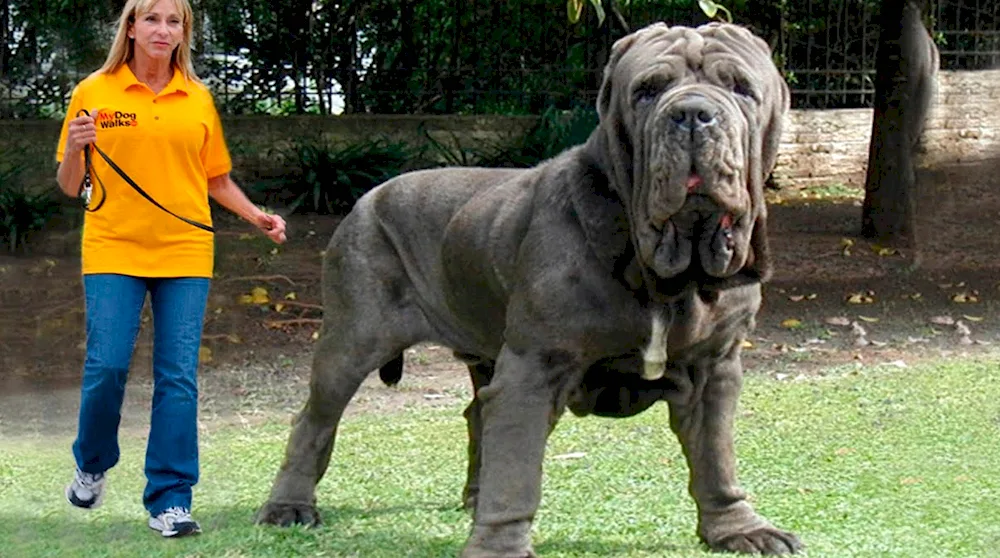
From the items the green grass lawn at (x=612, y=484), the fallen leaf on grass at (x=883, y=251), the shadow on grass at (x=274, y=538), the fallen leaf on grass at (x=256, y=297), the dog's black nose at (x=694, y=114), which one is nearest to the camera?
the dog's black nose at (x=694, y=114)

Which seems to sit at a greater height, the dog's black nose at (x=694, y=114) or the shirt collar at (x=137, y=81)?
the shirt collar at (x=137, y=81)

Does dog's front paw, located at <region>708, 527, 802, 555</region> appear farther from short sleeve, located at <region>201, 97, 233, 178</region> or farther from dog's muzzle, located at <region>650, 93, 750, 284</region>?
short sleeve, located at <region>201, 97, 233, 178</region>

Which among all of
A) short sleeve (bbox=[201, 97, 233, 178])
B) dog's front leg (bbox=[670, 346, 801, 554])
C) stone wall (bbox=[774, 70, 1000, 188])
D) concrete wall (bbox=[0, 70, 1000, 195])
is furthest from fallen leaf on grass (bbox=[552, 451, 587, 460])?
stone wall (bbox=[774, 70, 1000, 188])

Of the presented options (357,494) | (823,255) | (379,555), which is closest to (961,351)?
(823,255)

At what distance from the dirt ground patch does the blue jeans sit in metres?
3.63

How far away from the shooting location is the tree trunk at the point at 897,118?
14672 mm

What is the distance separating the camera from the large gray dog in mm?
4754

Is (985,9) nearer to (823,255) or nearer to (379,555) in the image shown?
(823,255)

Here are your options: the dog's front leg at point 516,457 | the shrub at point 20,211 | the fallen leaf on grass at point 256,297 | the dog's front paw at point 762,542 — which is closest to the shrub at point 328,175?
the shrub at point 20,211

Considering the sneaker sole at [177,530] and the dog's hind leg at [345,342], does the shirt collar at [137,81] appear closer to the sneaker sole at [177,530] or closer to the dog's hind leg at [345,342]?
the dog's hind leg at [345,342]

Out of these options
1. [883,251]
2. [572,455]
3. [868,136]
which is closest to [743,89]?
[572,455]

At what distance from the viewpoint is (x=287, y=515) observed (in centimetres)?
615

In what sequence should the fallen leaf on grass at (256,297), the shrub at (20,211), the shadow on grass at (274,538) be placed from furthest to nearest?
1. the shrub at (20,211)
2. the fallen leaf on grass at (256,297)
3. the shadow on grass at (274,538)

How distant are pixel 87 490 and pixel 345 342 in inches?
44.4
